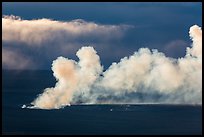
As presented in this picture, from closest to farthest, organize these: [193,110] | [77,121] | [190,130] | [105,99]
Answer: [190,130] → [77,121] → [193,110] → [105,99]

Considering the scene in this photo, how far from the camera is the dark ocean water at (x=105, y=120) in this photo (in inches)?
4665

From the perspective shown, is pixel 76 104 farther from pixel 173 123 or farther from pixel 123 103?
pixel 173 123

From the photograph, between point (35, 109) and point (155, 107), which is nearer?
point (35, 109)

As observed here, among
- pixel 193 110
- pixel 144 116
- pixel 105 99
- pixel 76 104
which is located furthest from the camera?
pixel 105 99

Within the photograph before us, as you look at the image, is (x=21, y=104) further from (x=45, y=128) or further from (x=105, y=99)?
(x=45, y=128)

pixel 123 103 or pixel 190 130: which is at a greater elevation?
pixel 123 103

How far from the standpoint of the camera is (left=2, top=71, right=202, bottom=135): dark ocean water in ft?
389

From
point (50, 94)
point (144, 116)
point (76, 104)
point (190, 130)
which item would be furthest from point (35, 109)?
point (190, 130)

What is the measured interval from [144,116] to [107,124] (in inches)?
836

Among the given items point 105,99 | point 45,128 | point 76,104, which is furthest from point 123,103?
point 45,128

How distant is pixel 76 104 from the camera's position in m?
174

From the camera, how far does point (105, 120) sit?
135m

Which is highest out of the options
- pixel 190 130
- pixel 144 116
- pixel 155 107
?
pixel 155 107

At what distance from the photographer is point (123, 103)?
606 feet
